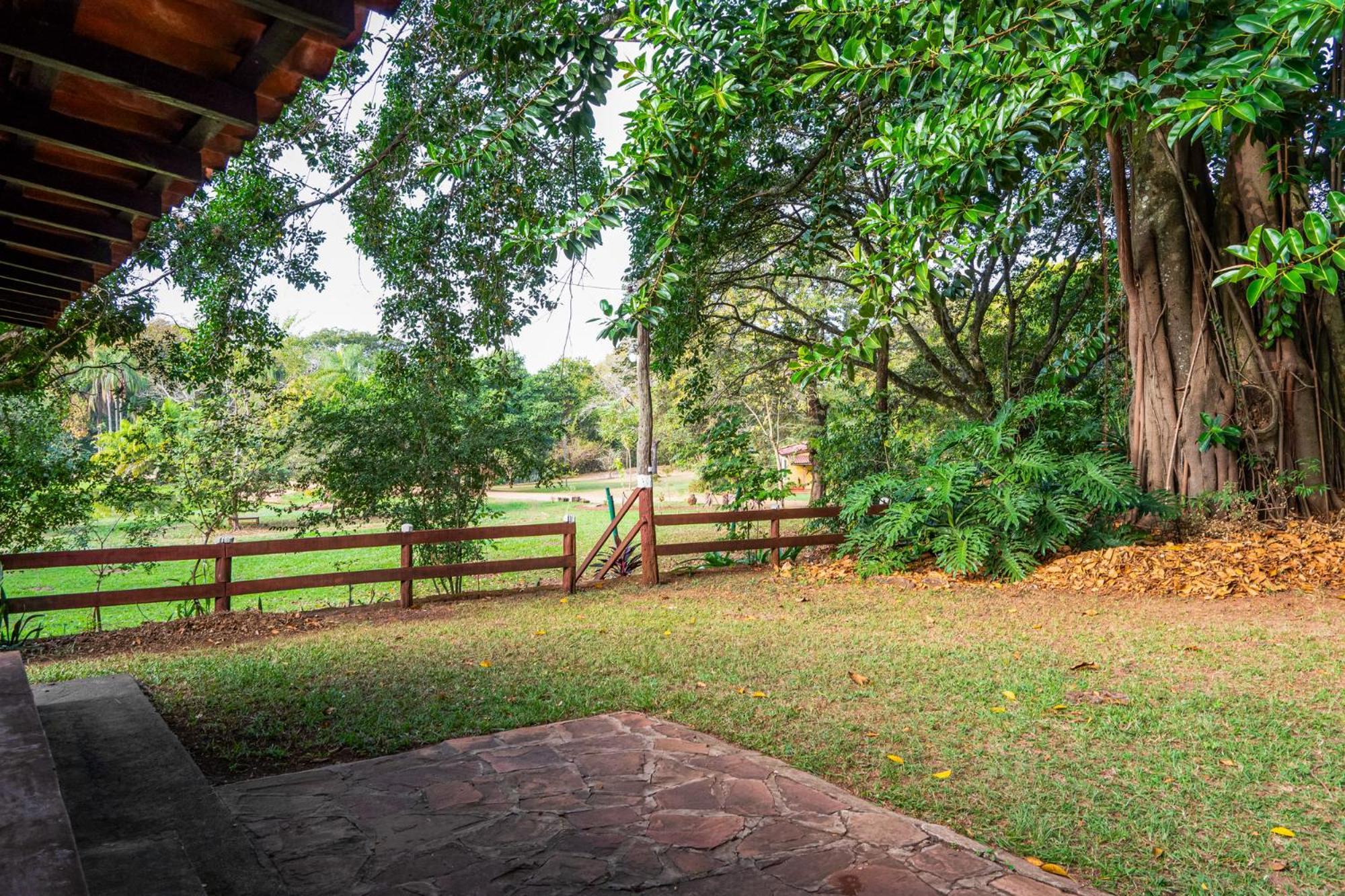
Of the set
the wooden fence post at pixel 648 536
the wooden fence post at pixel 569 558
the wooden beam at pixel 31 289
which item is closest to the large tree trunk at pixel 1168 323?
the wooden fence post at pixel 648 536

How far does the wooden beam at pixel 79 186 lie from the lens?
8.25ft

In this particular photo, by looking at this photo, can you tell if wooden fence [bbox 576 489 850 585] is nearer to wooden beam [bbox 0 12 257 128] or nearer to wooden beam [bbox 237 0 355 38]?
wooden beam [bbox 0 12 257 128]

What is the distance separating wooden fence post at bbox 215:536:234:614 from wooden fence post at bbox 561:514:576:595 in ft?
10.7

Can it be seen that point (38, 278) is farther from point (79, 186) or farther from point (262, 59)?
point (262, 59)

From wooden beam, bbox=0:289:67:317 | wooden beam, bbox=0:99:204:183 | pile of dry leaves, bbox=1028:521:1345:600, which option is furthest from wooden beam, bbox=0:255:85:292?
pile of dry leaves, bbox=1028:521:1345:600

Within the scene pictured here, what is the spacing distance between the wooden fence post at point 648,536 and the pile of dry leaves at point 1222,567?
13.4ft

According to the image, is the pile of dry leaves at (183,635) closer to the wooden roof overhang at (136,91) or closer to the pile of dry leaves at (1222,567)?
the wooden roof overhang at (136,91)

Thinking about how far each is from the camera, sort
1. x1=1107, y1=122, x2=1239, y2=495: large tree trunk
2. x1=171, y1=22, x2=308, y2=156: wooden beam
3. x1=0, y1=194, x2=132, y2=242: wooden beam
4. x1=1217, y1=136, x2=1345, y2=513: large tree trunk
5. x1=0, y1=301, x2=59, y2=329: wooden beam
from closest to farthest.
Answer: x1=171, y1=22, x2=308, y2=156: wooden beam → x1=0, y1=194, x2=132, y2=242: wooden beam → x1=0, y1=301, x2=59, y2=329: wooden beam → x1=1217, y1=136, x2=1345, y2=513: large tree trunk → x1=1107, y1=122, x2=1239, y2=495: large tree trunk

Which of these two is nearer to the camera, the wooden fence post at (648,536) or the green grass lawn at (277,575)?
the wooden fence post at (648,536)

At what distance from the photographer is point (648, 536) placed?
31.0 ft

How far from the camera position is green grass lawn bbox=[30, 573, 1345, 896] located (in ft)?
9.83

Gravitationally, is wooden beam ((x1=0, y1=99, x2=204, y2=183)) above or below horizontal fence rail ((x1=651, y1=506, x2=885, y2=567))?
above

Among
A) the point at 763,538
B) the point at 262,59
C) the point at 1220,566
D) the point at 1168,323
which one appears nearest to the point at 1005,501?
the point at 1220,566

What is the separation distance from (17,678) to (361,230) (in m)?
7.27
